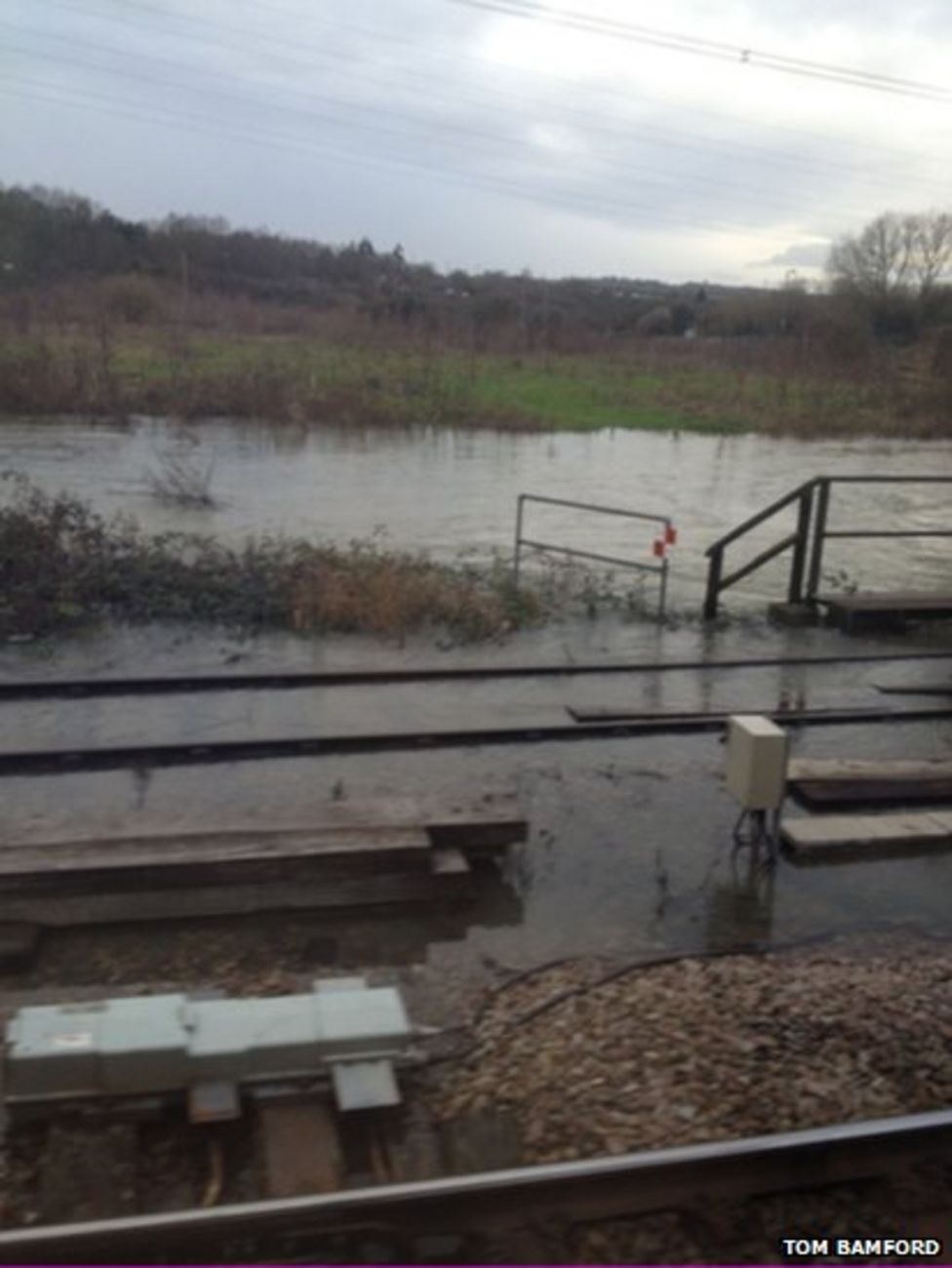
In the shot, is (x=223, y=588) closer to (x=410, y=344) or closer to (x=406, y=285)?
(x=410, y=344)

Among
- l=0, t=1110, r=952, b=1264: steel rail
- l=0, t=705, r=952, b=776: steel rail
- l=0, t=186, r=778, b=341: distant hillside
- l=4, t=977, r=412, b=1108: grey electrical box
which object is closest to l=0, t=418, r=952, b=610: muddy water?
l=0, t=705, r=952, b=776: steel rail

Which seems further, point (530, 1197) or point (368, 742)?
point (368, 742)

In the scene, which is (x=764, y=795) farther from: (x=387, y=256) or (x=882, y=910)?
(x=387, y=256)

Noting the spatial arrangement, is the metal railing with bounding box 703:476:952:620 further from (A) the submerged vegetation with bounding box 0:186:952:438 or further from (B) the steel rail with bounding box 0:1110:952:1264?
(A) the submerged vegetation with bounding box 0:186:952:438

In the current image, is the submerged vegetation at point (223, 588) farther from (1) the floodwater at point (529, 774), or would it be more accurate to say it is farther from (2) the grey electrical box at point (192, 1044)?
(2) the grey electrical box at point (192, 1044)

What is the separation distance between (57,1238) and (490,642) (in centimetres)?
869

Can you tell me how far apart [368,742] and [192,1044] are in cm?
430

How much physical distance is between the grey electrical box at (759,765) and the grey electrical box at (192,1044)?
9.48 feet

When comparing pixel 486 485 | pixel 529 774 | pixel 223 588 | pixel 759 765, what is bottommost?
pixel 529 774

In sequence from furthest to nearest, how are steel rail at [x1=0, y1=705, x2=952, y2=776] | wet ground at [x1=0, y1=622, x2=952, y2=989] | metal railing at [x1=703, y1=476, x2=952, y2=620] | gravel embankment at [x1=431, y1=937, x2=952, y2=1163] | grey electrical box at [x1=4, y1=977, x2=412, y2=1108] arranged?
metal railing at [x1=703, y1=476, x2=952, y2=620] → steel rail at [x1=0, y1=705, x2=952, y2=776] → wet ground at [x1=0, y1=622, x2=952, y2=989] → gravel embankment at [x1=431, y1=937, x2=952, y2=1163] → grey electrical box at [x1=4, y1=977, x2=412, y2=1108]

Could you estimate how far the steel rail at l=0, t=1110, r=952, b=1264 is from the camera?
348 centimetres

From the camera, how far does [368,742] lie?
8.55 metres

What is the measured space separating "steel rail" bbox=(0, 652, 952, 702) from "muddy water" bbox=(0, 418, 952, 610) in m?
2.83

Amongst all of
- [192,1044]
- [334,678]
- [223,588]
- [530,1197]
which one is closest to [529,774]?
[334,678]
